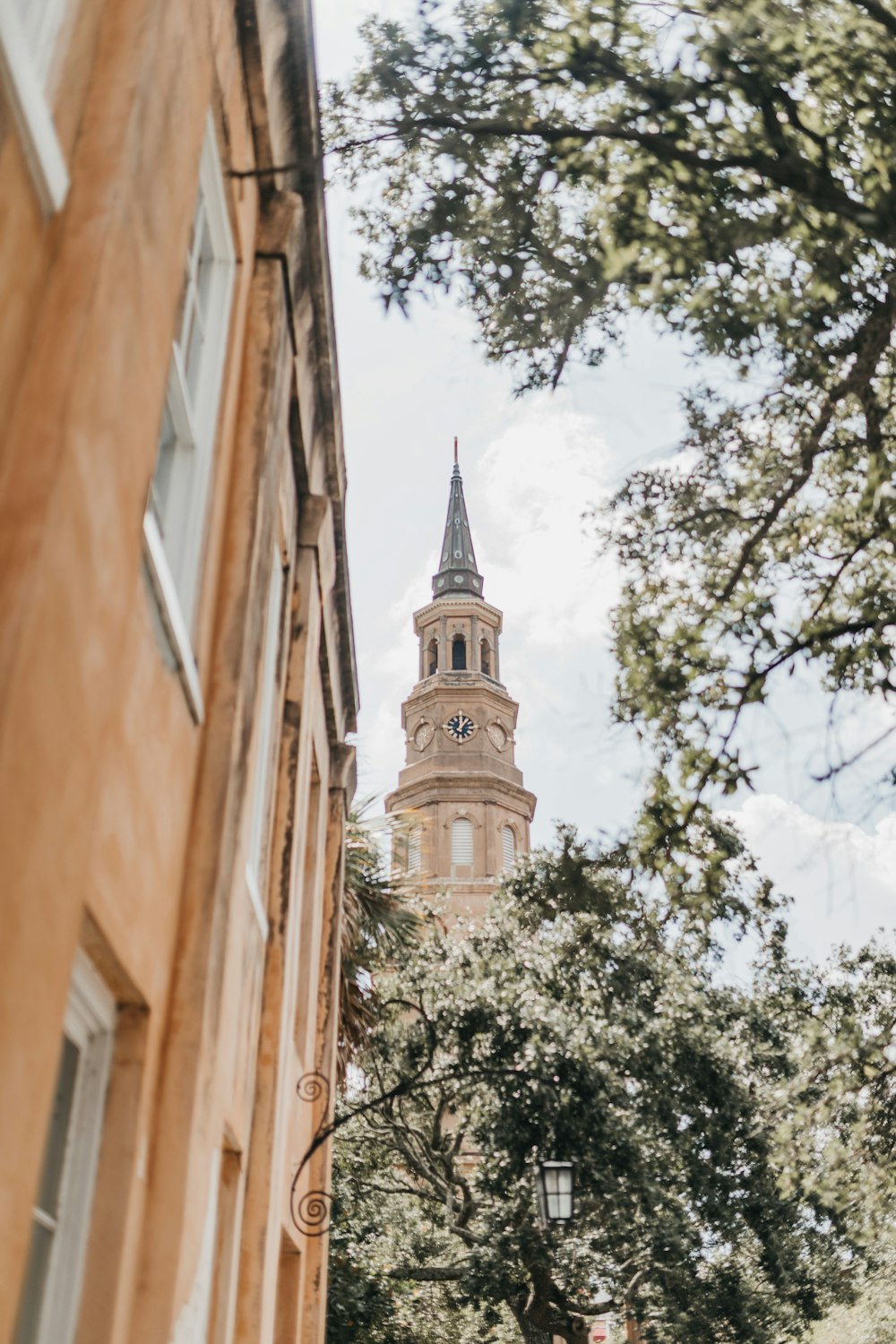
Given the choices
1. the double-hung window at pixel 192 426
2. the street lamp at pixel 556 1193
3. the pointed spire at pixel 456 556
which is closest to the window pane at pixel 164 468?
the double-hung window at pixel 192 426

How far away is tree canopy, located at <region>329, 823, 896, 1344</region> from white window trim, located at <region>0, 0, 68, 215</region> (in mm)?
16239

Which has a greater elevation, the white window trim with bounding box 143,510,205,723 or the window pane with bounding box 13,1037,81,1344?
the white window trim with bounding box 143,510,205,723

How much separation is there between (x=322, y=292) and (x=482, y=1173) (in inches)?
679

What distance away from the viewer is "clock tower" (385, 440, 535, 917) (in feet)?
180

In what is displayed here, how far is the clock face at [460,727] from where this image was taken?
58.7 meters

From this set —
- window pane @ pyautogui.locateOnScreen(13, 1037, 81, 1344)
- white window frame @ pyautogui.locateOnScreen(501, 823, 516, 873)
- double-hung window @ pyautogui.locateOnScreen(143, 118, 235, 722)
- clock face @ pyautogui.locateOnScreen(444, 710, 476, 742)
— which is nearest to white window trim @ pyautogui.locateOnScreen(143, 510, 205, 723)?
double-hung window @ pyautogui.locateOnScreen(143, 118, 235, 722)

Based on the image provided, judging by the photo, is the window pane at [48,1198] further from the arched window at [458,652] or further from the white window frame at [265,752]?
the arched window at [458,652]

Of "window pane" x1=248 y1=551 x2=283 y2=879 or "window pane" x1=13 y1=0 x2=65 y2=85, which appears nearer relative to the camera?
"window pane" x1=13 y1=0 x2=65 y2=85

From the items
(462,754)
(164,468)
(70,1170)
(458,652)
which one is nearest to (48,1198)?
(70,1170)

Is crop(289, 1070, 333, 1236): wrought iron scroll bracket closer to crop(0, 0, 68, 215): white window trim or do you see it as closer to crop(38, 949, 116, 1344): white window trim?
crop(38, 949, 116, 1344): white window trim

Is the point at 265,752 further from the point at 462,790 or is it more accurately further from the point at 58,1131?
the point at 462,790

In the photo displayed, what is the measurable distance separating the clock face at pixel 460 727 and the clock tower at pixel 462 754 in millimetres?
40

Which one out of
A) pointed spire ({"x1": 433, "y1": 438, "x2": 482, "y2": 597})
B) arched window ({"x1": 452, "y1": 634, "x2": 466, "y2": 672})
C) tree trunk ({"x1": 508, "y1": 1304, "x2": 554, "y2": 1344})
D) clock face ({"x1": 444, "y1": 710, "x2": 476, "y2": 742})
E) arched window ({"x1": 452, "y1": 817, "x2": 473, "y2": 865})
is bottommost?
tree trunk ({"x1": 508, "y1": 1304, "x2": 554, "y2": 1344})

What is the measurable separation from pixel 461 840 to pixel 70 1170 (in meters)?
52.5
